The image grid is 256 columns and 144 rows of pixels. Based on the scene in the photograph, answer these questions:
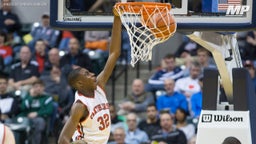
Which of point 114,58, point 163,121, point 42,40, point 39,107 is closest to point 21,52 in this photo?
point 42,40

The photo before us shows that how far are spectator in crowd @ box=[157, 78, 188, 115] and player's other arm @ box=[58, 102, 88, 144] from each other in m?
4.94

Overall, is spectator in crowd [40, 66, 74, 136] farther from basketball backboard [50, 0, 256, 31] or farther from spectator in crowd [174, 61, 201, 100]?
basketball backboard [50, 0, 256, 31]

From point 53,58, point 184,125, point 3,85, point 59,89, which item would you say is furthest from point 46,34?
point 184,125

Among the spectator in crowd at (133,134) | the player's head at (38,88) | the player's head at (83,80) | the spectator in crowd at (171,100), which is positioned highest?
the player's head at (83,80)

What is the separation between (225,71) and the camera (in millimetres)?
8102

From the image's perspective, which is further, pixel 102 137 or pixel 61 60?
pixel 61 60

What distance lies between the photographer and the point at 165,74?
1299 centimetres

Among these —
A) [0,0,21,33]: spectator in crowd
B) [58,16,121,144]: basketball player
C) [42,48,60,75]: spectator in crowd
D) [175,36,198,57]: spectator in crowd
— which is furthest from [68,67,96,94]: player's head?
[0,0,21,33]: spectator in crowd

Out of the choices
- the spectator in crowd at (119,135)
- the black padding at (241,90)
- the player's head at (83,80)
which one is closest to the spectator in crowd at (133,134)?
the spectator in crowd at (119,135)

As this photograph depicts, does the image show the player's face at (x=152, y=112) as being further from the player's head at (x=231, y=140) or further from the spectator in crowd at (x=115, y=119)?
the player's head at (x=231, y=140)

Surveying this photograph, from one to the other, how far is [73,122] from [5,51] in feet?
23.4

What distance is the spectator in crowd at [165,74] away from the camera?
506 inches

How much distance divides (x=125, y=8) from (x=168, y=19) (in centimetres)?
38

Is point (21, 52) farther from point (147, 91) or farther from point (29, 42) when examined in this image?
point (147, 91)
